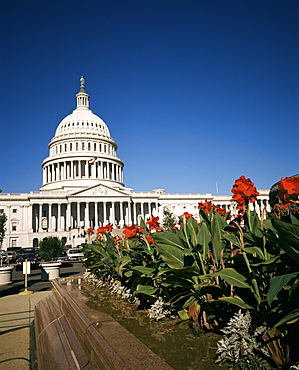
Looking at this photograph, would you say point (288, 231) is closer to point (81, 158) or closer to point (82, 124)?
point (81, 158)

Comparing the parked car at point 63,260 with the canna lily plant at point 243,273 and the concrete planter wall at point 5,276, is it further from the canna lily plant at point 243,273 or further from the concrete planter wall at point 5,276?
the canna lily plant at point 243,273

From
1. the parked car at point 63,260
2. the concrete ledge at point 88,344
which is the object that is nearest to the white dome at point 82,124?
the parked car at point 63,260

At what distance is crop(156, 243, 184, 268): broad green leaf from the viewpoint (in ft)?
12.3

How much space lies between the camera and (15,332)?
23.9 ft

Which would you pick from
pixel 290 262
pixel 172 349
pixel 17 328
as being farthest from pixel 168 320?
pixel 17 328

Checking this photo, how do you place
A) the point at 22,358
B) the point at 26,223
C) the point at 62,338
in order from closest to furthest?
the point at 62,338
the point at 22,358
the point at 26,223

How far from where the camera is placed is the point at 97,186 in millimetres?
73438

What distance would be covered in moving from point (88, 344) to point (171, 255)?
1.35 m

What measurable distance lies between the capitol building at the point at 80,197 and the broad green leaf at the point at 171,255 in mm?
58758

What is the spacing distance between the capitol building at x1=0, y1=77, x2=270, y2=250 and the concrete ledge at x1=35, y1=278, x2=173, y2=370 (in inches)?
2275

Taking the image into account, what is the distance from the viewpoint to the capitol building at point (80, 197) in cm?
6988

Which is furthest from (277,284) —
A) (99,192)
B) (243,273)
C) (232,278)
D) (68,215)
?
(68,215)

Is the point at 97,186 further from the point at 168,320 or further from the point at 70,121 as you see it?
the point at 168,320

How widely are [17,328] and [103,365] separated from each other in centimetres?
601
